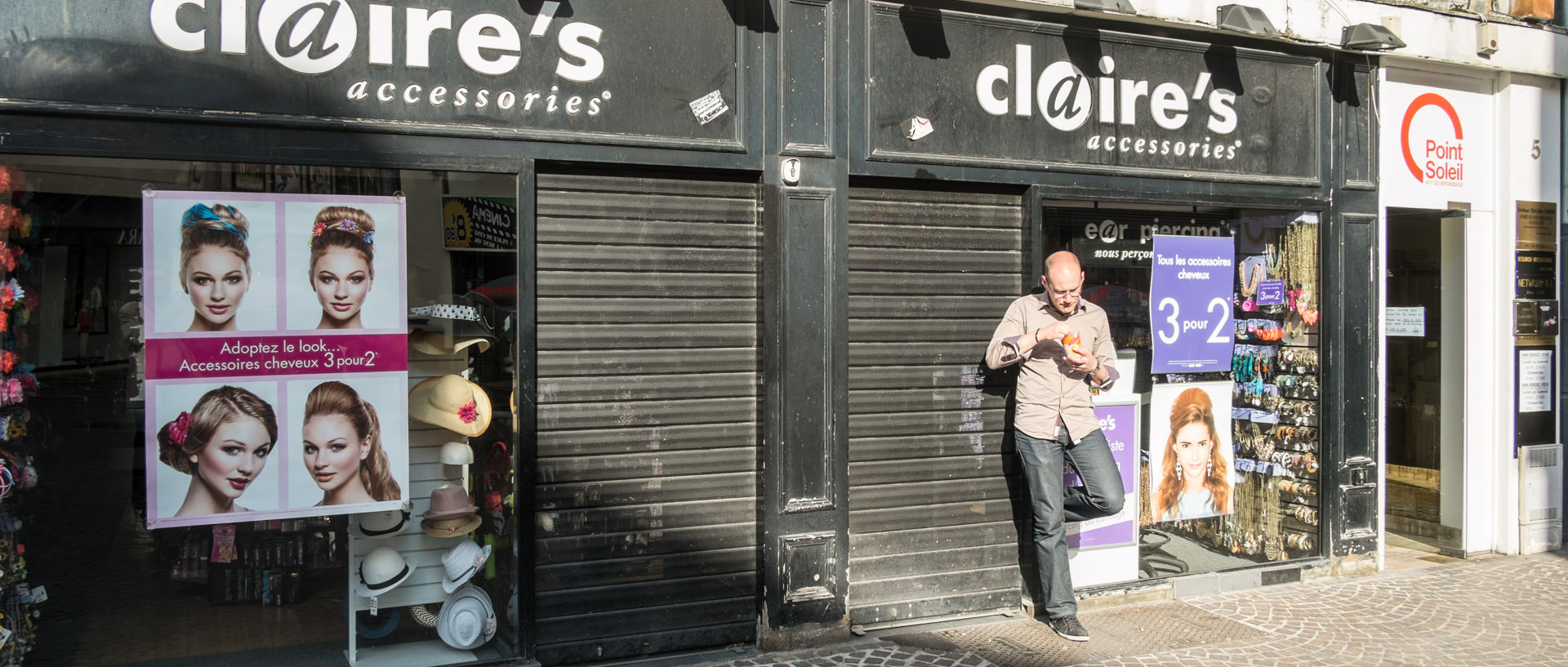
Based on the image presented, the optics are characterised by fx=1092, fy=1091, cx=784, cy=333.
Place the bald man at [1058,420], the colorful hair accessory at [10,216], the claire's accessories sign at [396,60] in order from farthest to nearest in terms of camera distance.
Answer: the bald man at [1058,420]
the colorful hair accessory at [10,216]
the claire's accessories sign at [396,60]

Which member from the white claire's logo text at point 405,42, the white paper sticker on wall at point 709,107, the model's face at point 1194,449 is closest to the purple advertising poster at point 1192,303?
the model's face at point 1194,449

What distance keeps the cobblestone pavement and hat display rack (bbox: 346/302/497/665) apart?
1258mm

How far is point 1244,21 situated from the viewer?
A: 6207 mm

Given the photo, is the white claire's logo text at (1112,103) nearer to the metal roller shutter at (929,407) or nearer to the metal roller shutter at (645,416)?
the metal roller shutter at (929,407)

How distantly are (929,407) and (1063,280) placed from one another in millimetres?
964

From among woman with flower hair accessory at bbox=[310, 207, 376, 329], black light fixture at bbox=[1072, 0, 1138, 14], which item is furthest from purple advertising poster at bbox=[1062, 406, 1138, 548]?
woman with flower hair accessory at bbox=[310, 207, 376, 329]

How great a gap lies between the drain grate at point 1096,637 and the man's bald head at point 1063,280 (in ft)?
5.49

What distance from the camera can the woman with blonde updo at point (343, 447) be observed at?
460cm

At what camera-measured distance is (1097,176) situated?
617cm

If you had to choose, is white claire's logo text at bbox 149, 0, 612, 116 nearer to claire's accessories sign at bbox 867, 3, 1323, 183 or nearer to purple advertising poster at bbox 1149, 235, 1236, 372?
claire's accessories sign at bbox 867, 3, 1323, 183

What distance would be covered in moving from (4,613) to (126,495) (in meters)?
0.77

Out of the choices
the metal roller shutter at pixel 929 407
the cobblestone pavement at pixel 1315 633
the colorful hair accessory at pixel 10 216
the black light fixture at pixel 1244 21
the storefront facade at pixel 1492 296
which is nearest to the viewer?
the colorful hair accessory at pixel 10 216

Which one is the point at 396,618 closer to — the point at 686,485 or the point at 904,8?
the point at 686,485

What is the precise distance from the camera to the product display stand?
4949mm
